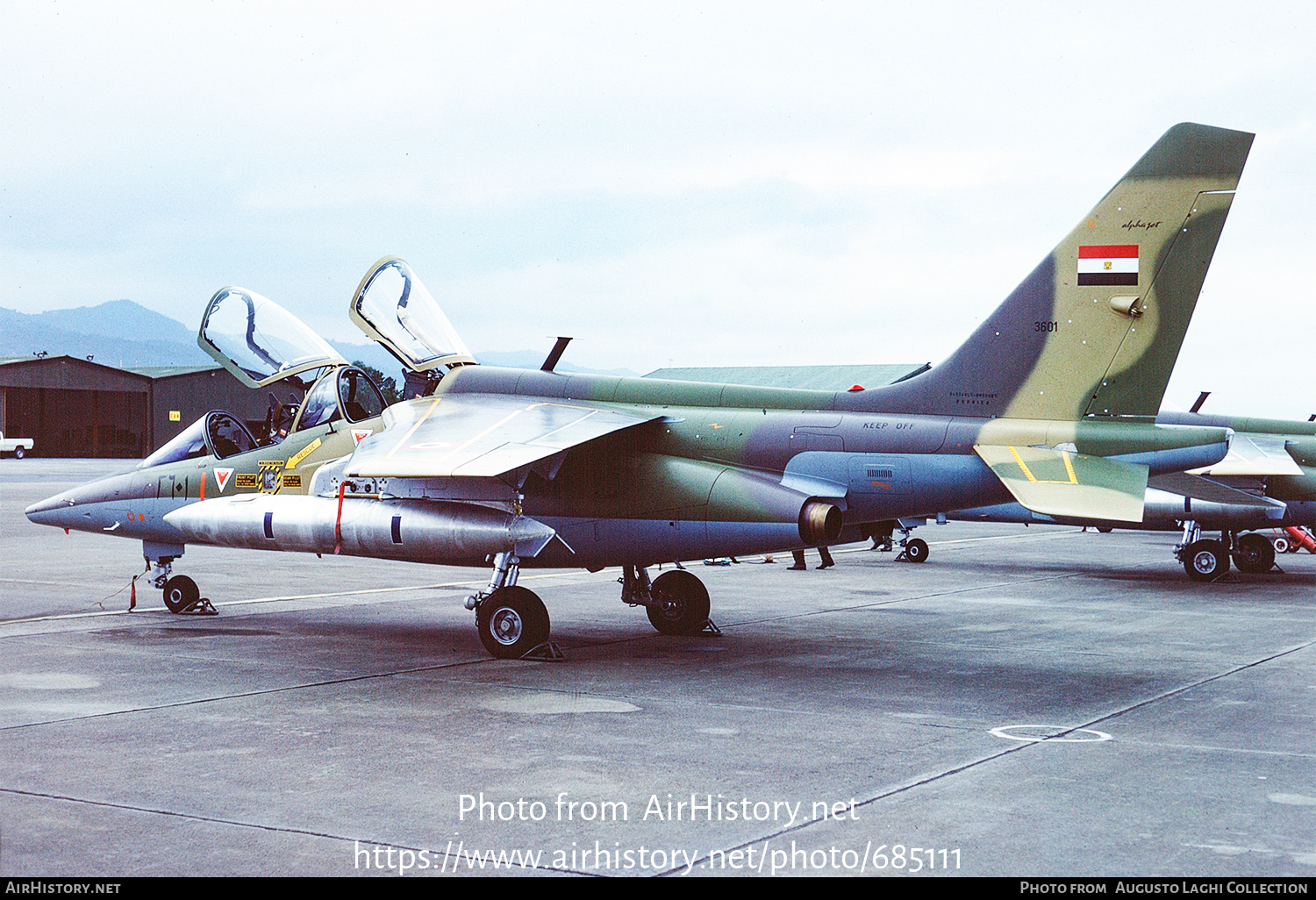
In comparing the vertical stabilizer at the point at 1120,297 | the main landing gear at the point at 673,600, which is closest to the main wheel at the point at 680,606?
the main landing gear at the point at 673,600

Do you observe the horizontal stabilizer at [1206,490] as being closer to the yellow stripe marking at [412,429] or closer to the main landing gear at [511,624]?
the main landing gear at [511,624]

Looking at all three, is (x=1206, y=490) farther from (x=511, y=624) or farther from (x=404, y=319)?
(x=404, y=319)

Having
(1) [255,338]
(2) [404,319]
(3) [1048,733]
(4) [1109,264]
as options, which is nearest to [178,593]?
(1) [255,338]

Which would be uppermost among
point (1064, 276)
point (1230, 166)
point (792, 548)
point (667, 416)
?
point (1230, 166)

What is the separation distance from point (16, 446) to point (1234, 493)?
66218 millimetres

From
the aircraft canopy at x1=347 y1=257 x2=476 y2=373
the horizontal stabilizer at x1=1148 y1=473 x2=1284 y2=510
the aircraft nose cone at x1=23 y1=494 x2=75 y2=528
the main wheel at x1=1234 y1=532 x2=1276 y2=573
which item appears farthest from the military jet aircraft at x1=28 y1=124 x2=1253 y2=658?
the main wheel at x1=1234 y1=532 x2=1276 y2=573

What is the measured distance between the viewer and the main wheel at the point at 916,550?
2244cm

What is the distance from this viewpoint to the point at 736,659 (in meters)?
10.7

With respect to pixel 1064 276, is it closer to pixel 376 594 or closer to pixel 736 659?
pixel 736 659

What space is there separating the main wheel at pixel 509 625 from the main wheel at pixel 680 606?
6.96ft

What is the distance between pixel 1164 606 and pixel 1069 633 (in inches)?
142

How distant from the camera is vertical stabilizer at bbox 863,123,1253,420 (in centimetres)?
980

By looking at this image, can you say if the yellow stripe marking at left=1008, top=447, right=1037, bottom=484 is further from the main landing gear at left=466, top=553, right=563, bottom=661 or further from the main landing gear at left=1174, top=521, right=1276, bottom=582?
the main landing gear at left=1174, top=521, right=1276, bottom=582

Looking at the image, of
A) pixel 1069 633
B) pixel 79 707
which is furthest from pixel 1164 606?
pixel 79 707
